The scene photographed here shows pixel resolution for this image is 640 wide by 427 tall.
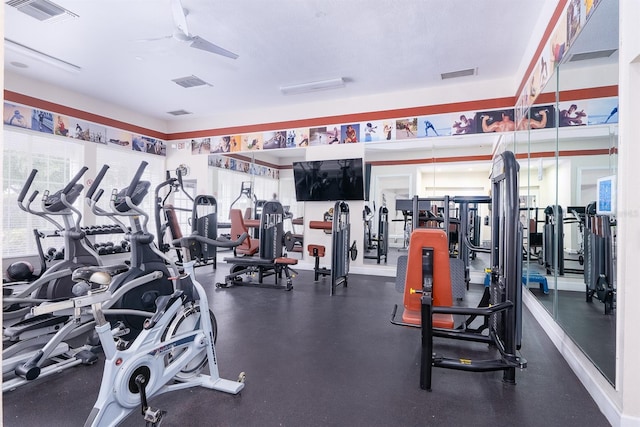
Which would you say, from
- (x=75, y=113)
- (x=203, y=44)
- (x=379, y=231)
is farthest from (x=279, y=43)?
(x=75, y=113)

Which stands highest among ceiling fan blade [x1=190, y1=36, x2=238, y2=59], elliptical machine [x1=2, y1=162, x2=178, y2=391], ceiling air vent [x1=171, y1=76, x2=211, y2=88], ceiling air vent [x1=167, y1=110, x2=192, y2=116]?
ceiling air vent [x1=167, y1=110, x2=192, y2=116]

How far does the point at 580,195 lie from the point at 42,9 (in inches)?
238

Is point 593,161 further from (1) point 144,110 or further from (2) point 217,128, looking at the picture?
(1) point 144,110

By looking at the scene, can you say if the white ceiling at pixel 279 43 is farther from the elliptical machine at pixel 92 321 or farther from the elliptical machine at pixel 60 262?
the elliptical machine at pixel 92 321

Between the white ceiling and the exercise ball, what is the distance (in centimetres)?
260

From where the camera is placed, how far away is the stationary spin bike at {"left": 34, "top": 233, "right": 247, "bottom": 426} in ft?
5.28

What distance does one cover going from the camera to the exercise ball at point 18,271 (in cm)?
316

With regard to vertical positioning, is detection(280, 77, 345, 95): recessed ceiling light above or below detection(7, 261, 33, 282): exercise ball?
above

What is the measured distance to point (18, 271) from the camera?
3.16m

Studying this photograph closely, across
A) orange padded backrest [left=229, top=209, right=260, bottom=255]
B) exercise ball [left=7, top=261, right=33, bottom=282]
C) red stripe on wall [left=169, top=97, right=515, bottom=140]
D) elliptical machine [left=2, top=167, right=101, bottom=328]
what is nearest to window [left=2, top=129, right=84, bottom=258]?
exercise ball [left=7, top=261, right=33, bottom=282]

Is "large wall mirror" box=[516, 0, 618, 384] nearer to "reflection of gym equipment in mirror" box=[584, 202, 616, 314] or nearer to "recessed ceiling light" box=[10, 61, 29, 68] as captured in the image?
"reflection of gym equipment in mirror" box=[584, 202, 616, 314]

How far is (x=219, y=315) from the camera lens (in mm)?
3736

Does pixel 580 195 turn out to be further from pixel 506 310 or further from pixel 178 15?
pixel 178 15

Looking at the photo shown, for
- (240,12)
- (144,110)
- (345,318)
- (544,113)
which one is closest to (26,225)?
(144,110)
